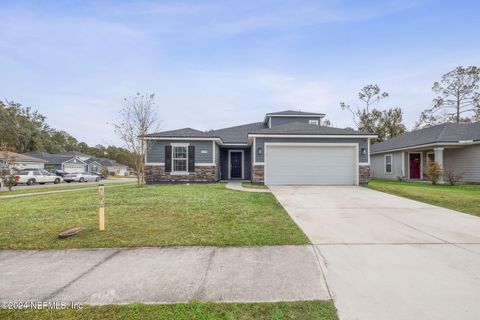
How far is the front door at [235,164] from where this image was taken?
17812 millimetres

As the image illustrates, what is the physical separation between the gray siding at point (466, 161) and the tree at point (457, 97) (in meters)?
17.0

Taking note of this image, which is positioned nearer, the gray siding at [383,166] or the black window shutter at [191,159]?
the black window shutter at [191,159]

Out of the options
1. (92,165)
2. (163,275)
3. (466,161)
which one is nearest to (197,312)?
(163,275)

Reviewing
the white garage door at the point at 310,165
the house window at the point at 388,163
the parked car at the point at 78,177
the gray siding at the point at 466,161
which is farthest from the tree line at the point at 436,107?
the parked car at the point at 78,177

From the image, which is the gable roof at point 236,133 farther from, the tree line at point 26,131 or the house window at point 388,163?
the tree line at point 26,131

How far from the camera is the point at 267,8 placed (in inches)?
412

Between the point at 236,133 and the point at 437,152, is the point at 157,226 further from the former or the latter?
the point at 437,152

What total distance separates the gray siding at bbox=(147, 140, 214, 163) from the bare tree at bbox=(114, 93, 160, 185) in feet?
1.20

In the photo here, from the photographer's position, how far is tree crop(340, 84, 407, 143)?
3066 centimetres

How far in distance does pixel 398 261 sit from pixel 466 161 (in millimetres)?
17432

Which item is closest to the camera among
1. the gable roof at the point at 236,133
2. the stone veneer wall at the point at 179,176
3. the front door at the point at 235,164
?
the stone veneer wall at the point at 179,176

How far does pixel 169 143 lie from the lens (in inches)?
556

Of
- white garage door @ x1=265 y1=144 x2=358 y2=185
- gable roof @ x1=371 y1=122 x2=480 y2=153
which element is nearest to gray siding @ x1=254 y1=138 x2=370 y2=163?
white garage door @ x1=265 y1=144 x2=358 y2=185

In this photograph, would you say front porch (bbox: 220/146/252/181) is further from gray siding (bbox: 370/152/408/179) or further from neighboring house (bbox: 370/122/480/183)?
gray siding (bbox: 370/152/408/179)
